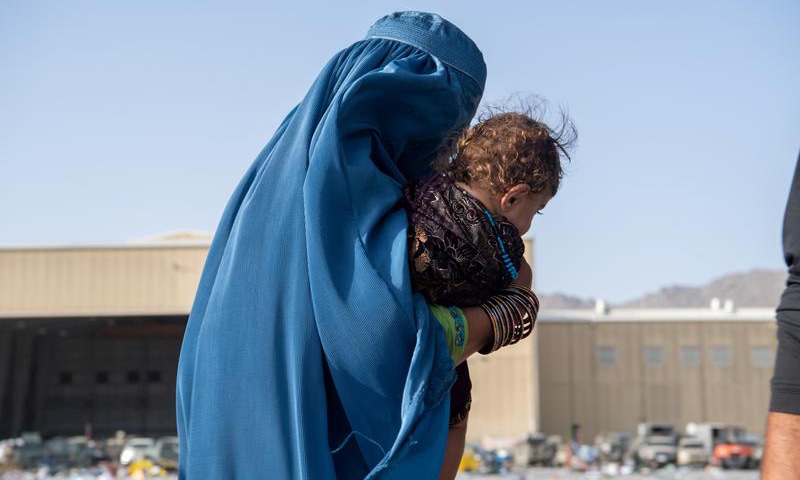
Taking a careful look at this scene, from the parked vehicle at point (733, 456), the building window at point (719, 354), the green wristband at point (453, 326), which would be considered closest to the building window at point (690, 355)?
the building window at point (719, 354)

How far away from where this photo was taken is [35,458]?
3306cm

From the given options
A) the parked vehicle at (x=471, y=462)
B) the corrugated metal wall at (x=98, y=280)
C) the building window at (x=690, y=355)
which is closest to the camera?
the parked vehicle at (x=471, y=462)

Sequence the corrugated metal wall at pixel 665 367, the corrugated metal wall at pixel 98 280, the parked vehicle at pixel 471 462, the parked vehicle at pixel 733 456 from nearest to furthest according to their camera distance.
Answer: the parked vehicle at pixel 471 462
the parked vehicle at pixel 733 456
the corrugated metal wall at pixel 98 280
the corrugated metal wall at pixel 665 367

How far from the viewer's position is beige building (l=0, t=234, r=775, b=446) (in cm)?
3712

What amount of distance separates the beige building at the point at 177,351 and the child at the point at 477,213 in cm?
3532

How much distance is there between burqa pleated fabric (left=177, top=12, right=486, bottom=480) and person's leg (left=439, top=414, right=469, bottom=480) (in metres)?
0.24

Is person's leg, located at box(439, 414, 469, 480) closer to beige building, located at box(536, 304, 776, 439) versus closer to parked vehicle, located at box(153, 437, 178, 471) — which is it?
parked vehicle, located at box(153, 437, 178, 471)

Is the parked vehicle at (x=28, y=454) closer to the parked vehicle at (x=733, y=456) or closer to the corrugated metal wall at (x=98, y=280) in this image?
the corrugated metal wall at (x=98, y=280)

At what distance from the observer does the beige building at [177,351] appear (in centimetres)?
3712

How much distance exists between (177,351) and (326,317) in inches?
1992

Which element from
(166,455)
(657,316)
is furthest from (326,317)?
(657,316)

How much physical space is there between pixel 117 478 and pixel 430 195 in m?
22.9

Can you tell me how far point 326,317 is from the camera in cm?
169

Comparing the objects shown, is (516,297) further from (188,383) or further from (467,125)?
(188,383)
